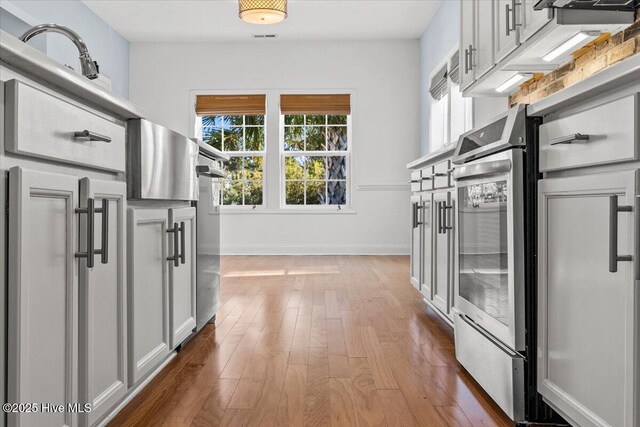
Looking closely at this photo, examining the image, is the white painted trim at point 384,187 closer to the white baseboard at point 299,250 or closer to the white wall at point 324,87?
the white wall at point 324,87

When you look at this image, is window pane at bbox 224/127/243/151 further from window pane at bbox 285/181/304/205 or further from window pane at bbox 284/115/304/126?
window pane at bbox 285/181/304/205

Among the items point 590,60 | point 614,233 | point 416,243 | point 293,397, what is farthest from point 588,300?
point 416,243

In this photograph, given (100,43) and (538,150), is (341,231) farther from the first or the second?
→ (538,150)

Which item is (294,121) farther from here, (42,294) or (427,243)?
(42,294)

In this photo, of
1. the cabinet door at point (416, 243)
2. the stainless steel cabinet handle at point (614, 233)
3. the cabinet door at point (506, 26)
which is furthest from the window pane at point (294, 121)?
the stainless steel cabinet handle at point (614, 233)

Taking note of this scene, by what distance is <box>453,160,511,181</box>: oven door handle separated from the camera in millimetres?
1603

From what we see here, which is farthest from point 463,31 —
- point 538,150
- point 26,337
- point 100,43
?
point 100,43

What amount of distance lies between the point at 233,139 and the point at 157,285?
5.19 meters

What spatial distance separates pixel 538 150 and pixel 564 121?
0.55ft

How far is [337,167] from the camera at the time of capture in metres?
6.85

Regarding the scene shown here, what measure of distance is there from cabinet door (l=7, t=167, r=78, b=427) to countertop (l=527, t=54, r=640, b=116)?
1.19 m

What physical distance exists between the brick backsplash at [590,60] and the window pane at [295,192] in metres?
4.11

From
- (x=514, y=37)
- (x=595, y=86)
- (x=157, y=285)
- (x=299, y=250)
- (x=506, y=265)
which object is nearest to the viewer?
(x=595, y=86)

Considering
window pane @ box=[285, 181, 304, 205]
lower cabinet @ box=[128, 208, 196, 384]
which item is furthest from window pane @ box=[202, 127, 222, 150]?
lower cabinet @ box=[128, 208, 196, 384]
